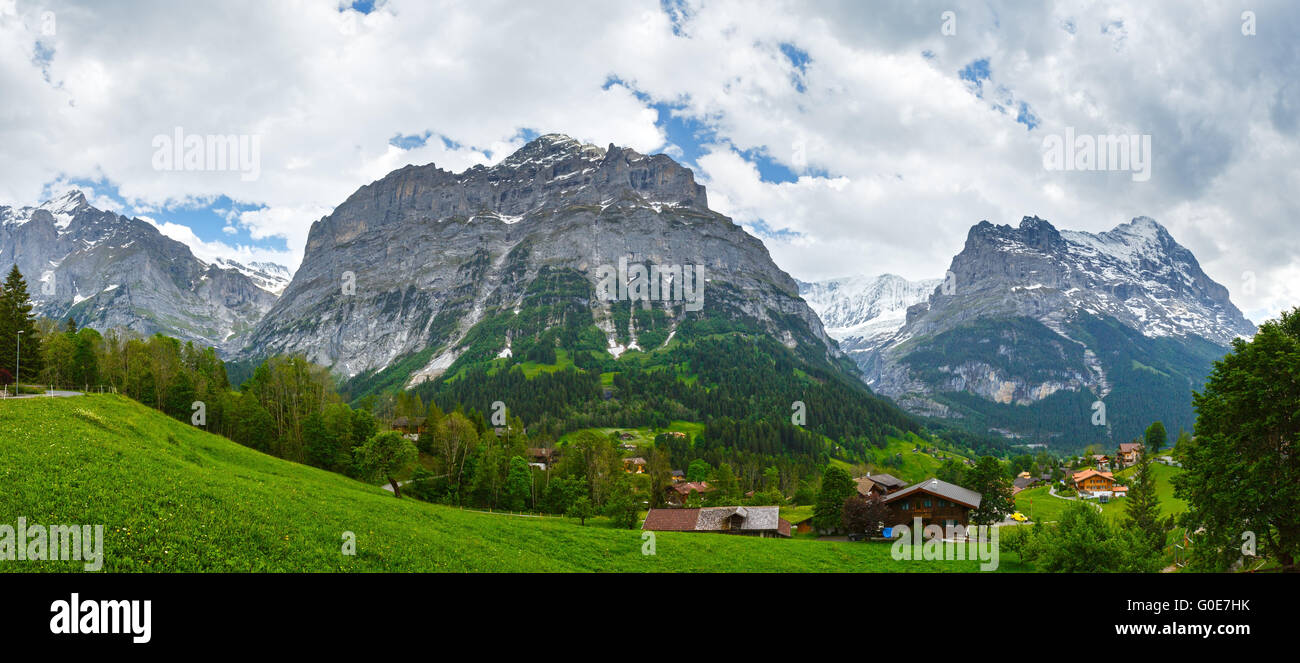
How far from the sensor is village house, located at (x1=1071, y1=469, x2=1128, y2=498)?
127 metres

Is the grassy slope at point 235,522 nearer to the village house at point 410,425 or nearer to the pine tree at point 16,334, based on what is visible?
the pine tree at point 16,334

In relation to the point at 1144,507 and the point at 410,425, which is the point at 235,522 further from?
the point at 410,425

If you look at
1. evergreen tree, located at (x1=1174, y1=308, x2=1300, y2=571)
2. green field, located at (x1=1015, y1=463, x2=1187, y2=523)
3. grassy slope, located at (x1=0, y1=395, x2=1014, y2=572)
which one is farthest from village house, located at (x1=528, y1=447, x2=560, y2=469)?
evergreen tree, located at (x1=1174, y1=308, x2=1300, y2=571)

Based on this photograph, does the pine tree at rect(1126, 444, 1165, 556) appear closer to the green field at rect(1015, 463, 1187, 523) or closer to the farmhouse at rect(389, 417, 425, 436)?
the green field at rect(1015, 463, 1187, 523)

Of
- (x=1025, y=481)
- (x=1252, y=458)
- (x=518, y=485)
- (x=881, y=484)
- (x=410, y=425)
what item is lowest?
(x=1025, y=481)

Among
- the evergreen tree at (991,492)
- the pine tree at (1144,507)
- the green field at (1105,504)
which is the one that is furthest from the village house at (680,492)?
the pine tree at (1144,507)

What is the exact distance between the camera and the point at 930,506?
71.6 m

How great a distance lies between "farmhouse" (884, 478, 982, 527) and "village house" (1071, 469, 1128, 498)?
76015mm

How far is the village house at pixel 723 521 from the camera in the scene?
69.0m

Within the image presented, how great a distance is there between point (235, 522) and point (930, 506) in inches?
2703

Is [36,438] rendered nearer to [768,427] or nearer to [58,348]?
[58,348]

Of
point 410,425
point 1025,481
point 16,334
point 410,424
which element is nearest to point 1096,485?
point 1025,481
